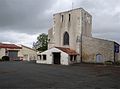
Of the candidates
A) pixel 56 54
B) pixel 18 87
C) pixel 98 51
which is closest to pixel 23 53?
pixel 56 54

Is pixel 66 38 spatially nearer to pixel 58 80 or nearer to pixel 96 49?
pixel 96 49

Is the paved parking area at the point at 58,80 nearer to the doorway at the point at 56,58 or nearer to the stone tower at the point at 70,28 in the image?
the doorway at the point at 56,58

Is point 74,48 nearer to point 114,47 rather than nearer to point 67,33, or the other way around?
point 67,33

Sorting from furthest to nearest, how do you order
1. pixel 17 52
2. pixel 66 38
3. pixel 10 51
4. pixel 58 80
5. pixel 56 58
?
pixel 17 52
pixel 10 51
pixel 66 38
pixel 56 58
pixel 58 80

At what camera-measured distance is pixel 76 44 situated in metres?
39.6

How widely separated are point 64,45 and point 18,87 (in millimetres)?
31821

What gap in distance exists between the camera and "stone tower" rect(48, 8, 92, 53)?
40000mm

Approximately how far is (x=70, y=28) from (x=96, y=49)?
727 cm

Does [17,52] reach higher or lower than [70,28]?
lower

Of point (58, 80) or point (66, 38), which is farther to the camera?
point (66, 38)

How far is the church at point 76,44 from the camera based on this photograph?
120 feet

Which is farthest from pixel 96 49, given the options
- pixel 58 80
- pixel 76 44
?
pixel 58 80

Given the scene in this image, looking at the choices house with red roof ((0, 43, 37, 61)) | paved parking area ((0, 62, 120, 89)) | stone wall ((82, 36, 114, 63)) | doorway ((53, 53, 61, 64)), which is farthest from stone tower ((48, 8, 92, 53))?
paved parking area ((0, 62, 120, 89))

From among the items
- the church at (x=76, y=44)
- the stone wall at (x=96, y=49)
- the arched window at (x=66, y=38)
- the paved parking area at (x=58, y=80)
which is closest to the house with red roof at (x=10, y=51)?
the church at (x=76, y=44)
